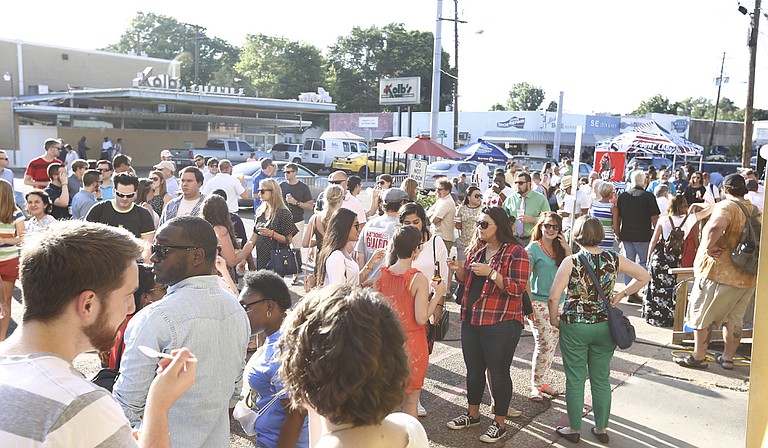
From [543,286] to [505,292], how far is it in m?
1.21

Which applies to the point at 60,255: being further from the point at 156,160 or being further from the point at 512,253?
the point at 156,160

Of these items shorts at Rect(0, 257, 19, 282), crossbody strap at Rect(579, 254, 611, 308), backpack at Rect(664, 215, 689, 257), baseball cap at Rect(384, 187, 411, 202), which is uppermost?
baseball cap at Rect(384, 187, 411, 202)

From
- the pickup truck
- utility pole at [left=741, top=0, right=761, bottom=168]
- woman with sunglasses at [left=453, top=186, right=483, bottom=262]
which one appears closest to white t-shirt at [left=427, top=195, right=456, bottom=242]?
woman with sunglasses at [left=453, top=186, right=483, bottom=262]

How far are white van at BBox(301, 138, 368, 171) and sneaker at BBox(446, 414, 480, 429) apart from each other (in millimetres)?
28900

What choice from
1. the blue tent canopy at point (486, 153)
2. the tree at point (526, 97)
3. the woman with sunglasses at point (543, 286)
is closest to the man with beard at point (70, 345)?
the woman with sunglasses at point (543, 286)

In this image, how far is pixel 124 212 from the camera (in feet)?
20.5

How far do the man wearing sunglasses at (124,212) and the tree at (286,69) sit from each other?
6106 centimetres

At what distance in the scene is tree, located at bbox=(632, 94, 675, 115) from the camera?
249 ft

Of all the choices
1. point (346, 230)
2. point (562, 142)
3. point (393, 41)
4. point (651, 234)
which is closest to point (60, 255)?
point (346, 230)

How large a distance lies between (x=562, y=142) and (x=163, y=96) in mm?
32127

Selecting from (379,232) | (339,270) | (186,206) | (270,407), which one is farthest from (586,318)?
(186,206)

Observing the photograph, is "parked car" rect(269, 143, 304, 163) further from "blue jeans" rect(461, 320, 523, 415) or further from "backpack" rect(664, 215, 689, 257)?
"blue jeans" rect(461, 320, 523, 415)

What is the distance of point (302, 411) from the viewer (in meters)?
2.61

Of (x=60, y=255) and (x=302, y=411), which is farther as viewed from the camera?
(x=302, y=411)
